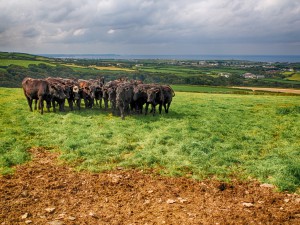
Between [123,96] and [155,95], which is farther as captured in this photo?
[155,95]

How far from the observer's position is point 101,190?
845 cm

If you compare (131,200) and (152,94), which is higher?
(152,94)

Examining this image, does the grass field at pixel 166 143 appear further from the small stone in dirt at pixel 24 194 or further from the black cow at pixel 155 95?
the small stone in dirt at pixel 24 194

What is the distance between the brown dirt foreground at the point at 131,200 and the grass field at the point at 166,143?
28.5 inches

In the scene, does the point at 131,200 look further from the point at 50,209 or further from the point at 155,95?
the point at 155,95

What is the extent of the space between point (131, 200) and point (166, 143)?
511 cm

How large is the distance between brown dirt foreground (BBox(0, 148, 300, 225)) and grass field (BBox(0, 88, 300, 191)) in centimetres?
72

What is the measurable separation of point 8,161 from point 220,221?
25.7 ft

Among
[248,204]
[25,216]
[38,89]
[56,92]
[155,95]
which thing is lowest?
[248,204]

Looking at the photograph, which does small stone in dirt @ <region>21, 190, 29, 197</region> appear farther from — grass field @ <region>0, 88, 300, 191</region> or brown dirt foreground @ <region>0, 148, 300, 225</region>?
grass field @ <region>0, 88, 300, 191</region>

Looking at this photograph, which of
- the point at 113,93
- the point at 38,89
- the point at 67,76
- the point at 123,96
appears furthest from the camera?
the point at 67,76

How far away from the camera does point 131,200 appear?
793 centimetres

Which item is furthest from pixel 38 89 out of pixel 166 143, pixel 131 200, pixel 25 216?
pixel 131 200

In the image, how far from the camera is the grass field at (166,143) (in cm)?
1003
